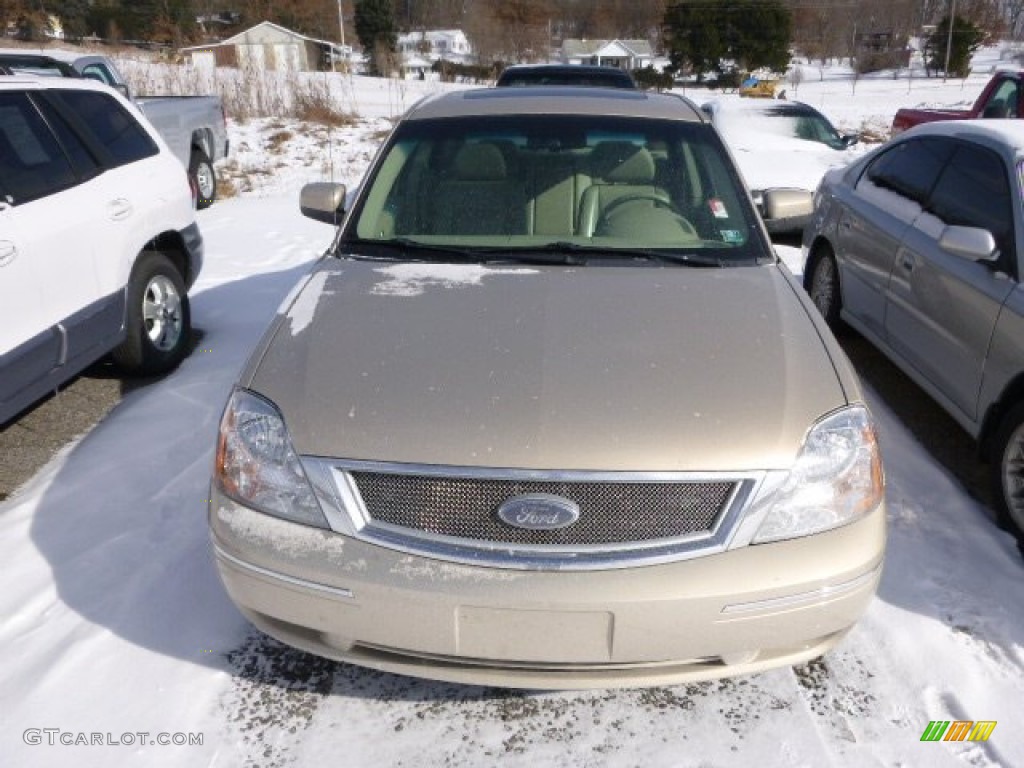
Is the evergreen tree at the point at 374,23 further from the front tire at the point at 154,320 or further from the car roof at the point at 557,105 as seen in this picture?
the car roof at the point at 557,105

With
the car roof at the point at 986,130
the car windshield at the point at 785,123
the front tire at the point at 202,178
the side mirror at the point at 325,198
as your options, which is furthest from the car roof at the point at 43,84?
the car windshield at the point at 785,123

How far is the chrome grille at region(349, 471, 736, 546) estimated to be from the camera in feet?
6.93

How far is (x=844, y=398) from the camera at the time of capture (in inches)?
93.0

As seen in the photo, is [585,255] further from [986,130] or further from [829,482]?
[986,130]

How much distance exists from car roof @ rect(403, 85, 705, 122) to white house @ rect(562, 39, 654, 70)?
60309mm

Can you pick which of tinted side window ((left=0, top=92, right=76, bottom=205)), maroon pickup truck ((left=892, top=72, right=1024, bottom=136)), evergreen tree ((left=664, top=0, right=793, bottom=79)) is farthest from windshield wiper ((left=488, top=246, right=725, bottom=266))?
evergreen tree ((left=664, top=0, right=793, bottom=79))

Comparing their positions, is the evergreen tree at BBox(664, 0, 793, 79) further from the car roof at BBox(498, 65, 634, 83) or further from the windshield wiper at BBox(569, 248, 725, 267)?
the windshield wiper at BBox(569, 248, 725, 267)

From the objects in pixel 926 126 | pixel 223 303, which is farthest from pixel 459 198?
pixel 223 303

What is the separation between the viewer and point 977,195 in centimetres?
410

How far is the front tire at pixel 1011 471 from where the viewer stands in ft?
11.1

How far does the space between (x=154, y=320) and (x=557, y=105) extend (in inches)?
112

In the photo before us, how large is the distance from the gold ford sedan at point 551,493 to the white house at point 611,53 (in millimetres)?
62191

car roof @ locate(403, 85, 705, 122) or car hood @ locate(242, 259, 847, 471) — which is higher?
car roof @ locate(403, 85, 705, 122)

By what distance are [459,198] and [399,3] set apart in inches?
3530
